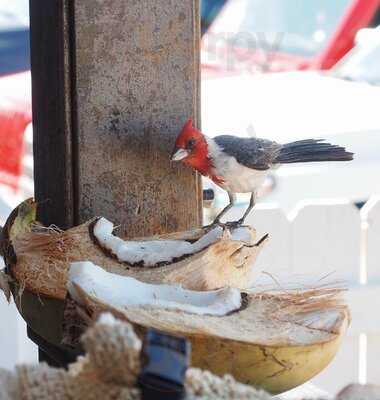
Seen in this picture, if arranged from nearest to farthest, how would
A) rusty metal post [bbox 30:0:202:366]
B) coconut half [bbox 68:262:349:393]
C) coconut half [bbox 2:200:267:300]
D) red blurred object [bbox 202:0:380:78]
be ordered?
coconut half [bbox 68:262:349:393] → coconut half [bbox 2:200:267:300] → rusty metal post [bbox 30:0:202:366] → red blurred object [bbox 202:0:380:78]

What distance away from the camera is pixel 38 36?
0.97 meters

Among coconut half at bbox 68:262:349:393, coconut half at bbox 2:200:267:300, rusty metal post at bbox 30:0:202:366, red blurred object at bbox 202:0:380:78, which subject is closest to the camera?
coconut half at bbox 68:262:349:393

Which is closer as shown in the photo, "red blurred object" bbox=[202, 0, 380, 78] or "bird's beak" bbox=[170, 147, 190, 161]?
"bird's beak" bbox=[170, 147, 190, 161]

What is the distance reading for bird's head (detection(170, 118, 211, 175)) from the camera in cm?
93

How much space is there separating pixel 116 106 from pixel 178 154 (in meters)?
0.09

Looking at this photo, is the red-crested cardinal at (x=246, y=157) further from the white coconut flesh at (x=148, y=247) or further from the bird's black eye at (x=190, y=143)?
the white coconut flesh at (x=148, y=247)

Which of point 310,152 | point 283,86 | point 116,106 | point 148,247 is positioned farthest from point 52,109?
point 283,86

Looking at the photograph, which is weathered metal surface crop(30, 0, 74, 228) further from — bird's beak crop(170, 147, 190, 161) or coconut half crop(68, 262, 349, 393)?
coconut half crop(68, 262, 349, 393)

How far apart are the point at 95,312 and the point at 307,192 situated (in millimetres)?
2221

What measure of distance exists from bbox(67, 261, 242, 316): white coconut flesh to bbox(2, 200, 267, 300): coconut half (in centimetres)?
3

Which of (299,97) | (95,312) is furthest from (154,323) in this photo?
(299,97)

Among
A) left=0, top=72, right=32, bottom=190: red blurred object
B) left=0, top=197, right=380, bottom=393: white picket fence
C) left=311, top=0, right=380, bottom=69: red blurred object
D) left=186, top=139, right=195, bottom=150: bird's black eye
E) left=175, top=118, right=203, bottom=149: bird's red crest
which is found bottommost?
left=0, top=197, right=380, bottom=393: white picket fence

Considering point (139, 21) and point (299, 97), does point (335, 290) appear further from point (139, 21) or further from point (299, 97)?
point (299, 97)

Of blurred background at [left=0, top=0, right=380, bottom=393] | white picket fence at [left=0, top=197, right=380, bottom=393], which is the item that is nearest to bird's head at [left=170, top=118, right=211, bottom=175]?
white picket fence at [left=0, top=197, right=380, bottom=393]
